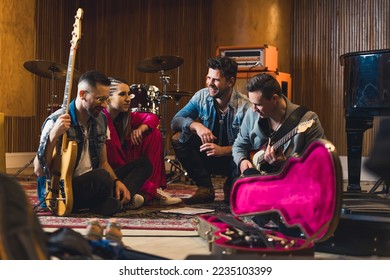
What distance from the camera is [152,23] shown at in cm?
755

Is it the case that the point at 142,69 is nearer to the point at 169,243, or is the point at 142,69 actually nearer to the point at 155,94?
the point at 155,94

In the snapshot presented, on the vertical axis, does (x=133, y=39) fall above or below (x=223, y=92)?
above

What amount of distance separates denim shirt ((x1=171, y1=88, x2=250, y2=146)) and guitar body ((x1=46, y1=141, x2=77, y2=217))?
1.01 m

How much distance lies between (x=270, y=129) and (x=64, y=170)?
100 cm

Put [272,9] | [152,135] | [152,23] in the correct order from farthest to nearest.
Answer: [152,23], [272,9], [152,135]

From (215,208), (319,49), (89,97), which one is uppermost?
(319,49)

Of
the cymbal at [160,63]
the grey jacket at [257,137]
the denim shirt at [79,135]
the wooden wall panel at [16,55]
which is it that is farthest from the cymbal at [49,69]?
the grey jacket at [257,137]

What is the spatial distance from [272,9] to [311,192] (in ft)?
15.2

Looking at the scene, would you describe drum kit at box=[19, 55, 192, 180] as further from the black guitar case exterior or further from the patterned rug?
the black guitar case exterior

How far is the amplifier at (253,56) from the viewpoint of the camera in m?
6.15

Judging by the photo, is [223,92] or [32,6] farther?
[32,6]
